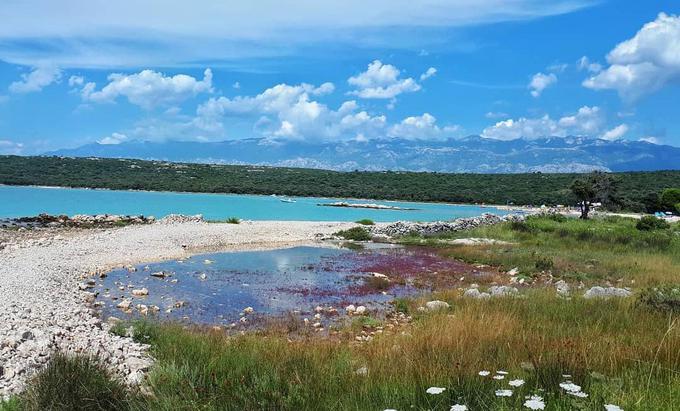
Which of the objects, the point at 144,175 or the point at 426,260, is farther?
the point at 144,175

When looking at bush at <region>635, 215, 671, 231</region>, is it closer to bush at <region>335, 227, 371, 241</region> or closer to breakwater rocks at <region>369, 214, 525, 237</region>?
breakwater rocks at <region>369, 214, 525, 237</region>

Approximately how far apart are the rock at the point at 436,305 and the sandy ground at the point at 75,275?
620 cm

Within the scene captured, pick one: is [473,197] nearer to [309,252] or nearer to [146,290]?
[309,252]

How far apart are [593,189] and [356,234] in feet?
72.4

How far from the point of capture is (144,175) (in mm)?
107562

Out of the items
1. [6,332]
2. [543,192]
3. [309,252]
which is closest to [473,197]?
[543,192]

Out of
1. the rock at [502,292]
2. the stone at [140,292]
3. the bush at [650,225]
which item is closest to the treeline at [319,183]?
the bush at [650,225]

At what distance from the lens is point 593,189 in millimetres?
42375

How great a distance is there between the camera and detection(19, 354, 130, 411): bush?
14.1 feet

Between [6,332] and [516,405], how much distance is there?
8.04 metres

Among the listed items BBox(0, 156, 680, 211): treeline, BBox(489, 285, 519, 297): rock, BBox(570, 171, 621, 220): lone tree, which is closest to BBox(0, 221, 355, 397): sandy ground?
BBox(489, 285, 519, 297): rock

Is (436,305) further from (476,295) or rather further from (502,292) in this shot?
(502,292)

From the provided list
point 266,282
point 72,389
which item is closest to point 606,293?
point 266,282

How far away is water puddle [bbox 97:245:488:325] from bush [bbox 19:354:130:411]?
7.06 metres
